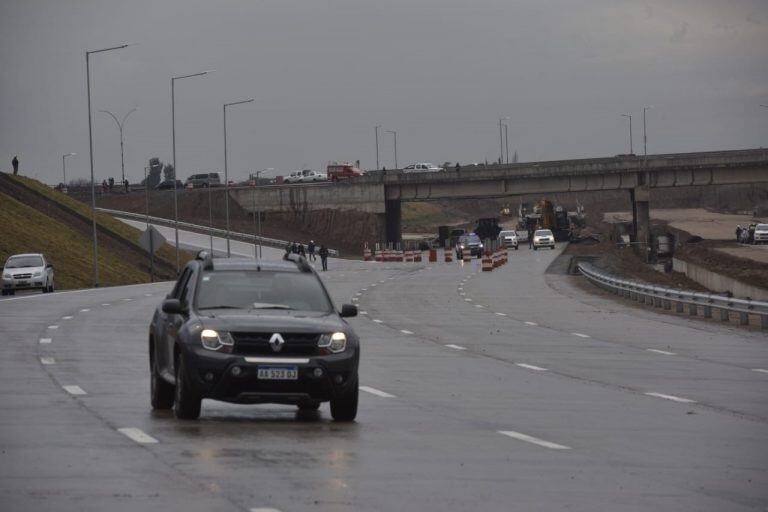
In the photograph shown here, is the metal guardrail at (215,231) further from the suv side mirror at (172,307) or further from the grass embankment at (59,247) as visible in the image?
the suv side mirror at (172,307)

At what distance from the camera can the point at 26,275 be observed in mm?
56906

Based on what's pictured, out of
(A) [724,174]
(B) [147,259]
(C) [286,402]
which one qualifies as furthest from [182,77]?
(C) [286,402]

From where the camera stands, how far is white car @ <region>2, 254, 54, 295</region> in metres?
56.6

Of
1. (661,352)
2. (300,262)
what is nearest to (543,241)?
(661,352)

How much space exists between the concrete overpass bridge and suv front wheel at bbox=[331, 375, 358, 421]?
10860 cm

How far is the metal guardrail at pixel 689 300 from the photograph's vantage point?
111ft

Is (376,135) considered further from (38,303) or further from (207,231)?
(38,303)

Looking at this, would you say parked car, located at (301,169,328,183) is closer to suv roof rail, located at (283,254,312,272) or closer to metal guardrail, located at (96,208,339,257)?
metal guardrail, located at (96,208,339,257)

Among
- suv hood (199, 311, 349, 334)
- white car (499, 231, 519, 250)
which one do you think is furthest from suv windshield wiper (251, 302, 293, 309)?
white car (499, 231, 519, 250)

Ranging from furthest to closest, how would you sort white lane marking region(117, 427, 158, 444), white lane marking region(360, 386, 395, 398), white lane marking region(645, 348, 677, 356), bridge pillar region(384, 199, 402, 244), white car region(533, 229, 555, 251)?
bridge pillar region(384, 199, 402, 244) < white car region(533, 229, 555, 251) < white lane marking region(645, 348, 677, 356) < white lane marking region(360, 386, 395, 398) < white lane marking region(117, 427, 158, 444)

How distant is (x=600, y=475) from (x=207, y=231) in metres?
116

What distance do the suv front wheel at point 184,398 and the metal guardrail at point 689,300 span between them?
19946mm

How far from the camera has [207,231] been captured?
126688mm

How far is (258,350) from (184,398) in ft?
2.69
